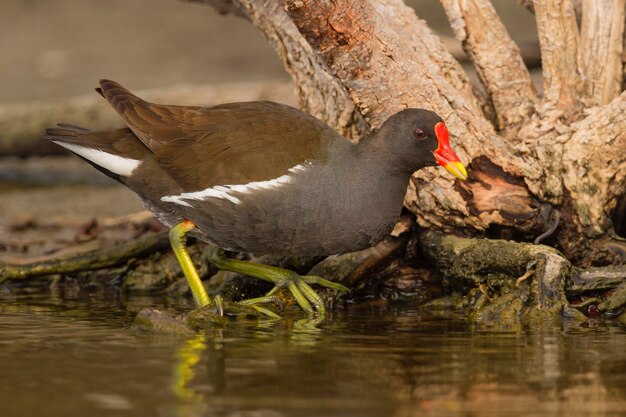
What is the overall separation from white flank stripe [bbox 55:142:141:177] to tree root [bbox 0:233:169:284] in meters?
0.92

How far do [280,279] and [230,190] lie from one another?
2.25ft

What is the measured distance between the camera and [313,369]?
393 centimetres

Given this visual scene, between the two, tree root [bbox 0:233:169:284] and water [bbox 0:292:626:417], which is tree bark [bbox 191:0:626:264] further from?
tree root [bbox 0:233:169:284]

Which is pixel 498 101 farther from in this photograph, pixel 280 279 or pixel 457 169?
pixel 280 279

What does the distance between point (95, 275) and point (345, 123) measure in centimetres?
182

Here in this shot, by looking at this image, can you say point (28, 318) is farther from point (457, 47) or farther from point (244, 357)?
point (457, 47)

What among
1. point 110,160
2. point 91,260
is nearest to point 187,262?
point 110,160

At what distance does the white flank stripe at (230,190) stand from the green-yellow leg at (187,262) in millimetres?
172

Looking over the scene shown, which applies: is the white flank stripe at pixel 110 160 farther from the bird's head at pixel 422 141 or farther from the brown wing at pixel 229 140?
the bird's head at pixel 422 141

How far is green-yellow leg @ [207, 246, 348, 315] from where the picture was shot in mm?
5582

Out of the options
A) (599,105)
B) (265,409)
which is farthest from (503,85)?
(265,409)

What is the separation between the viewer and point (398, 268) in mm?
6133

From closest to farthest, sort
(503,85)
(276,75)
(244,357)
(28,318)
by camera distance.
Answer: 1. (244,357)
2. (28,318)
3. (503,85)
4. (276,75)

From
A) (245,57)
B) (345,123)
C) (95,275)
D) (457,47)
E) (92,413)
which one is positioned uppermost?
(245,57)
